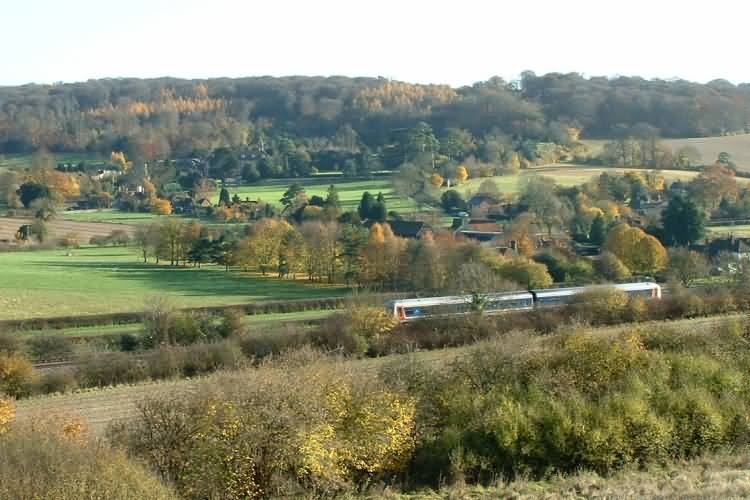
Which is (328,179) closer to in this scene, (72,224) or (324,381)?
(72,224)

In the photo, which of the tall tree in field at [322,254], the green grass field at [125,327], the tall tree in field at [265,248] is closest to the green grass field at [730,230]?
the tall tree in field at [322,254]

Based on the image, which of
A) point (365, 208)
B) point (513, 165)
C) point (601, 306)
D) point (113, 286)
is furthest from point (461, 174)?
point (601, 306)

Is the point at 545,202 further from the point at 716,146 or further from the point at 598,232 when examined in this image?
the point at 716,146

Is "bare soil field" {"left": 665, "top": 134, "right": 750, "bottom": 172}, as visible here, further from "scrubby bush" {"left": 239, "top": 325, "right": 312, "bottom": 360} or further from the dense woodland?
"scrubby bush" {"left": 239, "top": 325, "right": 312, "bottom": 360}

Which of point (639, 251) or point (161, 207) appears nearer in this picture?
point (639, 251)

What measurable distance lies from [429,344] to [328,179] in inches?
1419

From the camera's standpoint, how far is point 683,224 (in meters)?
33.3

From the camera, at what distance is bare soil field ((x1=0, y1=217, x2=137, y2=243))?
41.8m

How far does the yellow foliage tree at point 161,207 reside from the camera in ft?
158

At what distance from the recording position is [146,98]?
319ft

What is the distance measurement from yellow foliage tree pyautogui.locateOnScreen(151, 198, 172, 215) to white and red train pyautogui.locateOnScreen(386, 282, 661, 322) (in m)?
26.6

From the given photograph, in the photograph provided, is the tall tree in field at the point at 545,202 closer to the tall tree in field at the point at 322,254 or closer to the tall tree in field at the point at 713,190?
the tall tree in field at the point at 713,190

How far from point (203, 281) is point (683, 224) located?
1808 cm

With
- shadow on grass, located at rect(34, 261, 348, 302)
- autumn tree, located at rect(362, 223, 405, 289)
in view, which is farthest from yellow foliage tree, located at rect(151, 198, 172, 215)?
autumn tree, located at rect(362, 223, 405, 289)
